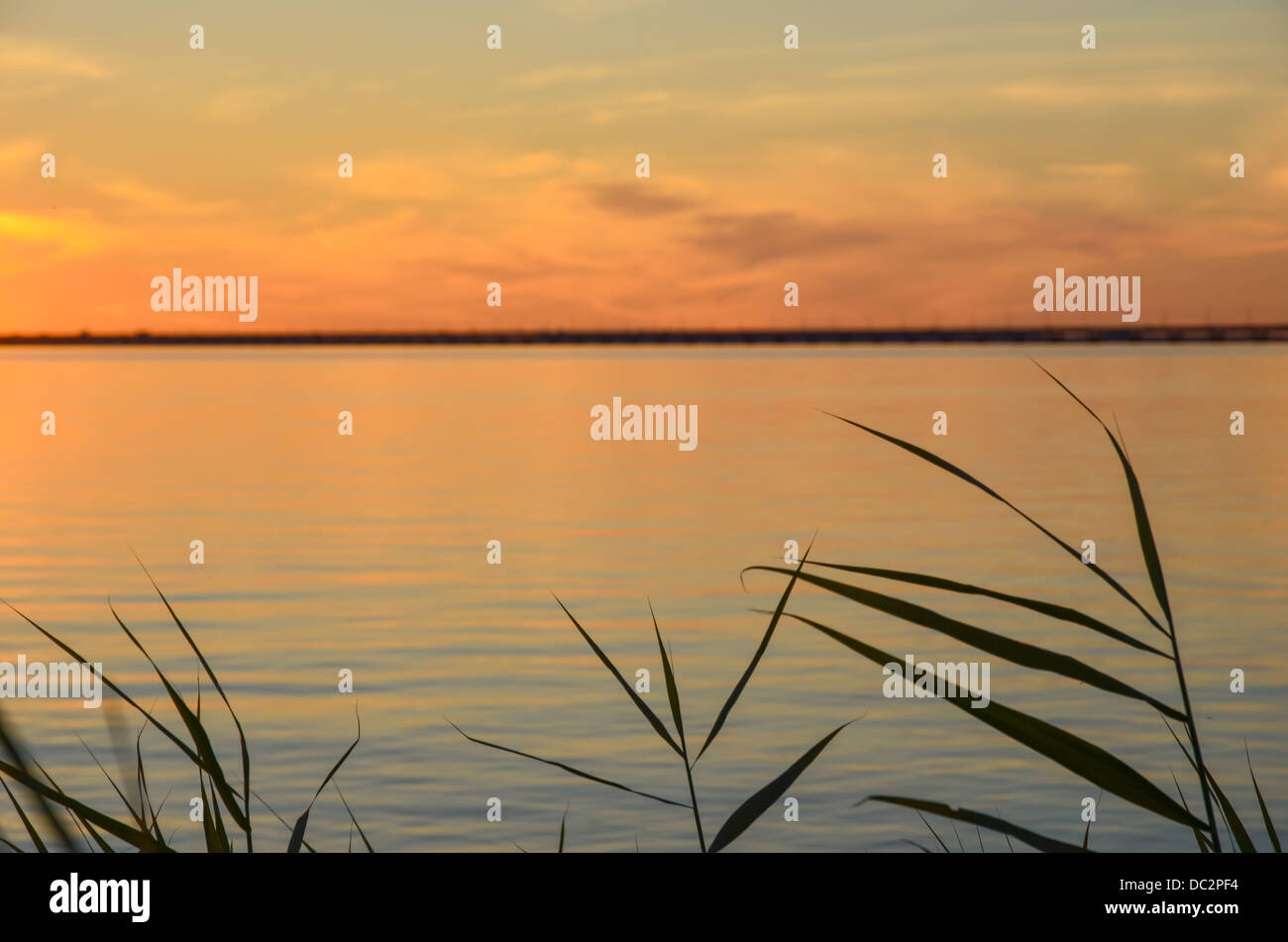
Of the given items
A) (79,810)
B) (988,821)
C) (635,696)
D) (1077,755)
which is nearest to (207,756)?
(79,810)

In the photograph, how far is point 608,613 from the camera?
19.3 m

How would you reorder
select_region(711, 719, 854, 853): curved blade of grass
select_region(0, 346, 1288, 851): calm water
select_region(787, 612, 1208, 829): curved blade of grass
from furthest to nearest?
1. select_region(0, 346, 1288, 851): calm water
2. select_region(711, 719, 854, 853): curved blade of grass
3. select_region(787, 612, 1208, 829): curved blade of grass

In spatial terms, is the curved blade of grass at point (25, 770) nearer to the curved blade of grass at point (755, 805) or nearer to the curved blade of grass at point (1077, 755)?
the curved blade of grass at point (755, 805)

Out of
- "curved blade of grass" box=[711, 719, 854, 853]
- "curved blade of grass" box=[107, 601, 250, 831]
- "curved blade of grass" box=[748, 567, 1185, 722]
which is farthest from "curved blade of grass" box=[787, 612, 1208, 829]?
"curved blade of grass" box=[107, 601, 250, 831]

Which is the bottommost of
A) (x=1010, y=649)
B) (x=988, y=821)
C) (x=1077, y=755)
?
(x=988, y=821)

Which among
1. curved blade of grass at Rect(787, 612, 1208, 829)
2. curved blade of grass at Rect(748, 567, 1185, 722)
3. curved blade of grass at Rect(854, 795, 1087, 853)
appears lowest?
curved blade of grass at Rect(854, 795, 1087, 853)

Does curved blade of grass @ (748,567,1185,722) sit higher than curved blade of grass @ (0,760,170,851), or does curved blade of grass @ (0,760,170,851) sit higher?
curved blade of grass @ (748,567,1185,722)

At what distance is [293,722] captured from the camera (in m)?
14.1

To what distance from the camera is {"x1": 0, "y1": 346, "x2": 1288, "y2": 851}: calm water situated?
1213cm

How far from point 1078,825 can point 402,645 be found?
8.86m

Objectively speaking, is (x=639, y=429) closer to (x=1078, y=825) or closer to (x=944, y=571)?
(x=944, y=571)

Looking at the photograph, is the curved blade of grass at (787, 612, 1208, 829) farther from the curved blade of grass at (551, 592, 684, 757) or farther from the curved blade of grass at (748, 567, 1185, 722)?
the curved blade of grass at (551, 592, 684, 757)

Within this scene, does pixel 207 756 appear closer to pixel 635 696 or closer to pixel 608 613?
pixel 635 696
